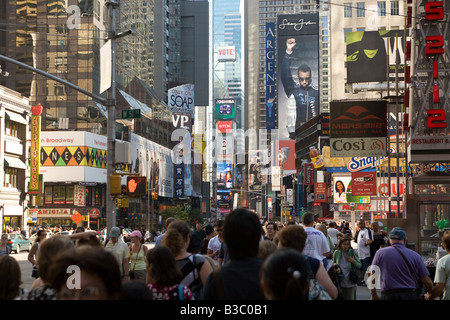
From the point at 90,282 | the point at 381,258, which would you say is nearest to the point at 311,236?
the point at 381,258

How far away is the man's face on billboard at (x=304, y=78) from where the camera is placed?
179575mm

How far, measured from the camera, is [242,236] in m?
5.46

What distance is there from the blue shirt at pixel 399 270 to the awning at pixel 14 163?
63058mm

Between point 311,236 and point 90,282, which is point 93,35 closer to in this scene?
point 311,236

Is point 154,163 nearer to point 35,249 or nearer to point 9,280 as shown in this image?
point 35,249

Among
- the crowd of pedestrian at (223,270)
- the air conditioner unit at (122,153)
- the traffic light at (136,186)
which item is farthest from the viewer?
the air conditioner unit at (122,153)

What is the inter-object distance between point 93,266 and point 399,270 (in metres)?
6.06

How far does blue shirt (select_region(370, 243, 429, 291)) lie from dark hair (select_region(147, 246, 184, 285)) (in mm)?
3646

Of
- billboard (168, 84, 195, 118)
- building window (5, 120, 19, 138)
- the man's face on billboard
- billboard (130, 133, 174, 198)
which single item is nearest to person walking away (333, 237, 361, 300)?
building window (5, 120, 19, 138)

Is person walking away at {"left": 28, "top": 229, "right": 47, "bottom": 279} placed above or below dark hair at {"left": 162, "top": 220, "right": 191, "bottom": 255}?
below

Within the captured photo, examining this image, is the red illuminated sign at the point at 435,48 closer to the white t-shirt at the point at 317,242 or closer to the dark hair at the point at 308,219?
the dark hair at the point at 308,219

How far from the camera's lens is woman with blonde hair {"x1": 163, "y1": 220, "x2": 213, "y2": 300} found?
23.9 feet

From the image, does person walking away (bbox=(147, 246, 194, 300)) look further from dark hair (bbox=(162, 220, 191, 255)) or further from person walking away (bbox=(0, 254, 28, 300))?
person walking away (bbox=(0, 254, 28, 300))

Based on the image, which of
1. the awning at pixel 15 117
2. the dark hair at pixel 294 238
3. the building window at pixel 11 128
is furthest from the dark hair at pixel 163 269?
the building window at pixel 11 128
